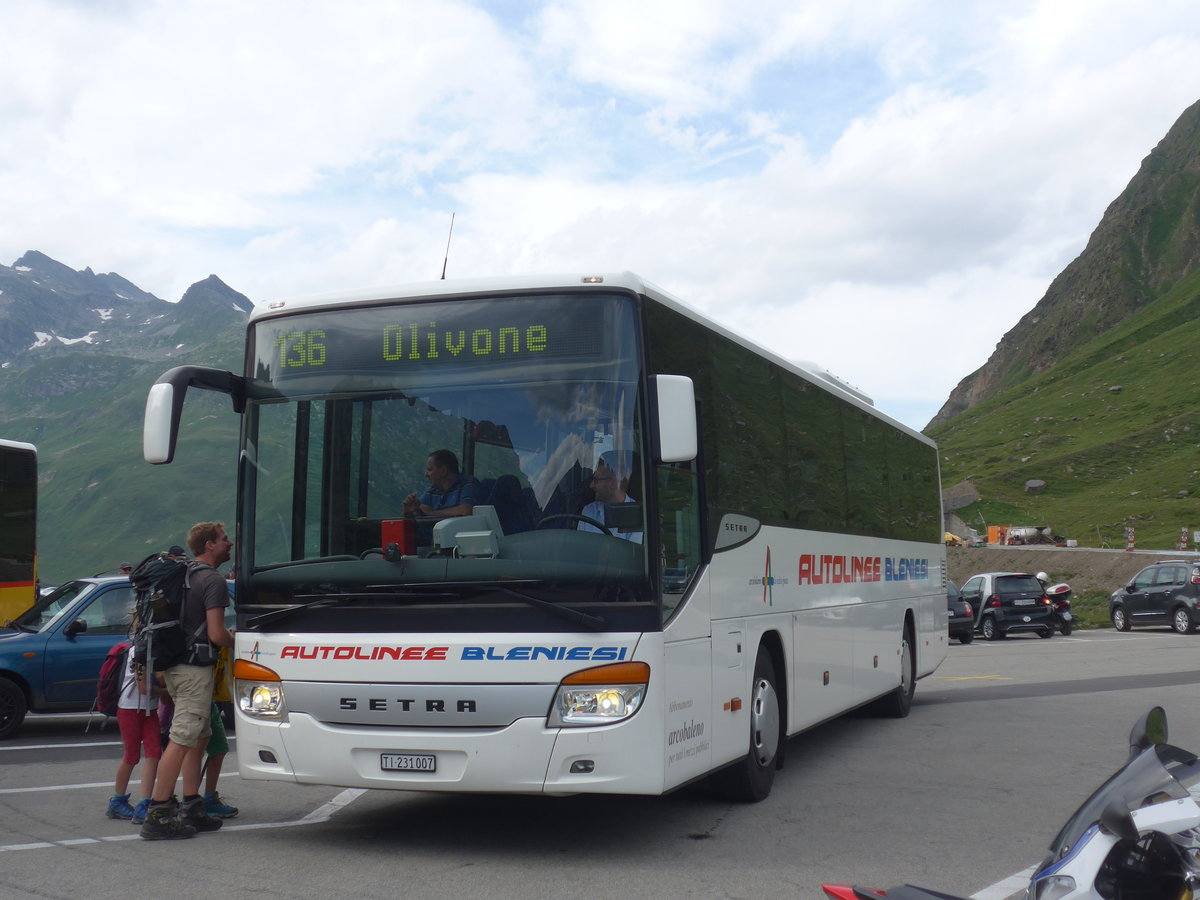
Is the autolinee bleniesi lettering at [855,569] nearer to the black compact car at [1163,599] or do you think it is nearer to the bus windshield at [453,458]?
the bus windshield at [453,458]

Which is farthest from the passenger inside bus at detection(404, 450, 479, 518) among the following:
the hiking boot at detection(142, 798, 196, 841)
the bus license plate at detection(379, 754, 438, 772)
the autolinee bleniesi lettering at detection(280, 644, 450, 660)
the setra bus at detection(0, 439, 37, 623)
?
the setra bus at detection(0, 439, 37, 623)

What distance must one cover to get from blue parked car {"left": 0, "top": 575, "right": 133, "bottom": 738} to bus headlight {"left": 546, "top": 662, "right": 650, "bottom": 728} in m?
7.97

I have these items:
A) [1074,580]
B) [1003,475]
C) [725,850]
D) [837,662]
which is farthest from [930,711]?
[1003,475]

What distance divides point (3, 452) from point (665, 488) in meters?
13.3

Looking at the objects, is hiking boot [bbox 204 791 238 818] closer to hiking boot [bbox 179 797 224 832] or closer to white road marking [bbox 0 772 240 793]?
hiking boot [bbox 179 797 224 832]

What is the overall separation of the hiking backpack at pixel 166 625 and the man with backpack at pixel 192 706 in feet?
0.03

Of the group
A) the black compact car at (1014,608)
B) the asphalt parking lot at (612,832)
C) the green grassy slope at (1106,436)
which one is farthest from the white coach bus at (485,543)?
the green grassy slope at (1106,436)

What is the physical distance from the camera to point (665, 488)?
286 inches

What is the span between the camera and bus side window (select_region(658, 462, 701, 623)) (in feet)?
23.5

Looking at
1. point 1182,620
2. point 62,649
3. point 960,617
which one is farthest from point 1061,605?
point 62,649

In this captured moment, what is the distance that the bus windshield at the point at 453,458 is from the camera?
6.98 metres

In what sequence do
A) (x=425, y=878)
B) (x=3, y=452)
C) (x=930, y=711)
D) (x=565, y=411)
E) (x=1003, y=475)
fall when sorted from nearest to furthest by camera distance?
(x=425, y=878) → (x=565, y=411) → (x=930, y=711) → (x=3, y=452) → (x=1003, y=475)

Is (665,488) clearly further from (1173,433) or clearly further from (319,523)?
(1173,433)

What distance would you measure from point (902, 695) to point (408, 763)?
8.36 m
